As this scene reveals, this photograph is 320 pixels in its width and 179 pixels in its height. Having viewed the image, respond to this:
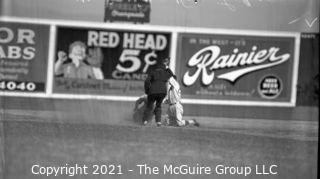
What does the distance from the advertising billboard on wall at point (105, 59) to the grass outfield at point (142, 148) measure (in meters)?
0.35

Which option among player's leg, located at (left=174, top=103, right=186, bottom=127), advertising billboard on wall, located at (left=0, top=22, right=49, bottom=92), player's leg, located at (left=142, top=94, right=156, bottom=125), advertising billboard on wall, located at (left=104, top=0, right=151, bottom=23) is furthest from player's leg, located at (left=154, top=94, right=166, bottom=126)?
advertising billboard on wall, located at (left=0, top=22, right=49, bottom=92)

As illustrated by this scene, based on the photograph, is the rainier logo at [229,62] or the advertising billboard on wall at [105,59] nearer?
the advertising billboard on wall at [105,59]

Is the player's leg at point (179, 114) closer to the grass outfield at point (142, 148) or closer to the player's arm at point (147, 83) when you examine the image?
the grass outfield at point (142, 148)

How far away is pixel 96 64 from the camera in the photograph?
478cm

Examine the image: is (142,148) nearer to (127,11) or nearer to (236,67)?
(236,67)

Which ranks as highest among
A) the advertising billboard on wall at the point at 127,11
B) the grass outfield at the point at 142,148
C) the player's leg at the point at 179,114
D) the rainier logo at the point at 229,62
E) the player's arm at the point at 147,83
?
the advertising billboard on wall at the point at 127,11

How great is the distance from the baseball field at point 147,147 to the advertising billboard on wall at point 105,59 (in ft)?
0.84

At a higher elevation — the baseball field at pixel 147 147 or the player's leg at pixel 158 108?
the player's leg at pixel 158 108

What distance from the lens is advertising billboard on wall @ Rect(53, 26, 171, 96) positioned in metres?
4.74

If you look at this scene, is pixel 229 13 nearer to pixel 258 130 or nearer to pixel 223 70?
pixel 223 70

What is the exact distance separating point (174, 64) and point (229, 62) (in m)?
0.49

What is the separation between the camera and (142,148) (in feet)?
15.9

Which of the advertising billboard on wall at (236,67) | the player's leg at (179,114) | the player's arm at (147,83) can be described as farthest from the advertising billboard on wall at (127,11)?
the player's leg at (179,114)

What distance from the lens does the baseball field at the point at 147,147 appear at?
188 inches
